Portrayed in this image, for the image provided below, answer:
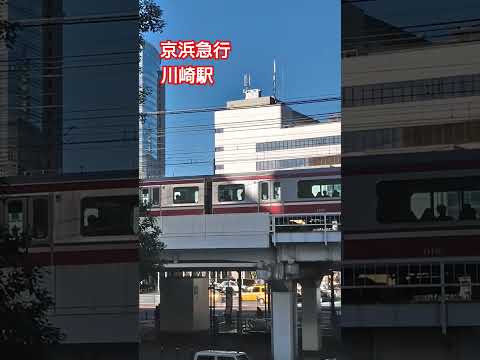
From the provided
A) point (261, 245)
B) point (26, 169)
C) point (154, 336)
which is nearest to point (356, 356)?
point (261, 245)

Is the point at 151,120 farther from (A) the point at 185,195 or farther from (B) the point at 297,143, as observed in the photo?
(B) the point at 297,143

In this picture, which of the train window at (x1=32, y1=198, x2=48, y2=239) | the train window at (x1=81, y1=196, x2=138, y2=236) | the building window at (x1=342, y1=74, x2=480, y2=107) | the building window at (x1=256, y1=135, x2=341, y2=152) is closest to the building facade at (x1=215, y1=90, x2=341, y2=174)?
the building window at (x1=256, y1=135, x2=341, y2=152)

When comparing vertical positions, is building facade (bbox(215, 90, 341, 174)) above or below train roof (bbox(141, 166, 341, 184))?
above

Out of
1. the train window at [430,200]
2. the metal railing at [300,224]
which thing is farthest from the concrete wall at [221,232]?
the train window at [430,200]

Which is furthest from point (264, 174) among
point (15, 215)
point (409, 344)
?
point (15, 215)

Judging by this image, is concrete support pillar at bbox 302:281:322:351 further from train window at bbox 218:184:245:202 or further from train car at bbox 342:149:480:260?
train window at bbox 218:184:245:202

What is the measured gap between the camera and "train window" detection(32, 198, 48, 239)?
2277 mm

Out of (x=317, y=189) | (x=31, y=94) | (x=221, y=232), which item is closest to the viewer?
(x=317, y=189)

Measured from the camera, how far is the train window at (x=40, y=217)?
2.28 metres

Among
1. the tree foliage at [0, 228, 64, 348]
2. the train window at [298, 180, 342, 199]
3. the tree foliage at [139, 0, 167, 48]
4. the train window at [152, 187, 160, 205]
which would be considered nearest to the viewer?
the train window at [298, 180, 342, 199]

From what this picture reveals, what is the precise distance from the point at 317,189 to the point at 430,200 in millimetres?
416

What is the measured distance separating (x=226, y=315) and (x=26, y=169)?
3.29ft

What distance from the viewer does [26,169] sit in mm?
2371

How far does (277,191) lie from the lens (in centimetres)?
197
